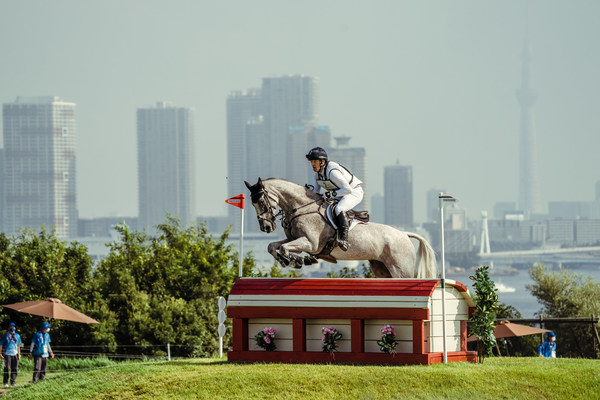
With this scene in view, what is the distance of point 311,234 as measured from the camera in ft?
58.6

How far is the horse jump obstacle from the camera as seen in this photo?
1742 centimetres

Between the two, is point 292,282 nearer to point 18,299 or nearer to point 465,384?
point 465,384

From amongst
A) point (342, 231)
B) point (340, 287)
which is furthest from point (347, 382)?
point (342, 231)

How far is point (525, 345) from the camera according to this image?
37969mm

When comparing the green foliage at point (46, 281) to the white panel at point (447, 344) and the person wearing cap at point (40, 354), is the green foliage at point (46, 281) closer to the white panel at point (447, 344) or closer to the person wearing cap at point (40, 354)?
the person wearing cap at point (40, 354)

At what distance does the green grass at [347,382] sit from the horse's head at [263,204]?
2543 millimetres

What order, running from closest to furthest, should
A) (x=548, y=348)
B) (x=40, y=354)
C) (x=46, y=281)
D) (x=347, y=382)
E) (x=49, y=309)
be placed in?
(x=347, y=382), (x=40, y=354), (x=548, y=348), (x=49, y=309), (x=46, y=281)

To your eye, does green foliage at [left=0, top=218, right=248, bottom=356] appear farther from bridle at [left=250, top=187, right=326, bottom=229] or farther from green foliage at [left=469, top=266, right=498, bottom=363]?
green foliage at [left=469, top=266, right=498, bottom=363]

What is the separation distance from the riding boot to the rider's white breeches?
0.11 m

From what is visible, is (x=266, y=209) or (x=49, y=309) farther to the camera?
(x=49, y=309)

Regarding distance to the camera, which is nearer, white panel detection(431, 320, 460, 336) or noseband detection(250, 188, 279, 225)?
white panel detection(431, 320, 460, 336)

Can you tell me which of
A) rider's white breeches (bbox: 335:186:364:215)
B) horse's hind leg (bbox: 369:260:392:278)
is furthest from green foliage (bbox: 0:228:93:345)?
rider's white breeches (bbox: 335:186:364:215)

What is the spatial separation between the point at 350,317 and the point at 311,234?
160 centimetres

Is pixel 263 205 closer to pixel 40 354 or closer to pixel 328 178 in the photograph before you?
pixel 328 178
